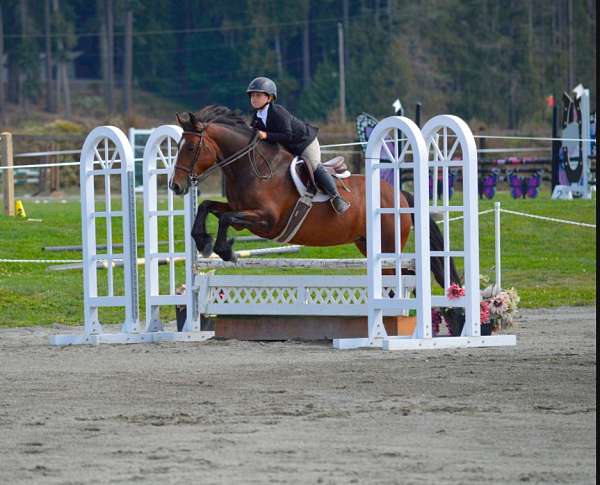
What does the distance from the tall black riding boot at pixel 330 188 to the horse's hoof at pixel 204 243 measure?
3.54 ft

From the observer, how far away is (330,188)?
38.6 feet

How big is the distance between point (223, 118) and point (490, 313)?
113 inches

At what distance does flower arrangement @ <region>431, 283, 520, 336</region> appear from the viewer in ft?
38.5

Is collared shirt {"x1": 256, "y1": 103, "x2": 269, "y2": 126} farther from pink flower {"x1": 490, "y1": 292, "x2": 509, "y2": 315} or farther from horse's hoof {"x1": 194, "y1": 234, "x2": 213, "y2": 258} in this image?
pink flower {"x1": 490, "y1": 292, "x2": 509, "y2": 315}

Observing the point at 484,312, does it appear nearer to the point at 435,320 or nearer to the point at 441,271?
the point at 435,320

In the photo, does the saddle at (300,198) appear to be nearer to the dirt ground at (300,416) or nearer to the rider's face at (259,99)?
the rider's face at (259,99)

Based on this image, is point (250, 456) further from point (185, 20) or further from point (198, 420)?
point (185, 20)

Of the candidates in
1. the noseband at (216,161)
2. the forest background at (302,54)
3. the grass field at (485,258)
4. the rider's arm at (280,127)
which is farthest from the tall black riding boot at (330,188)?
the forest background at (302,54)

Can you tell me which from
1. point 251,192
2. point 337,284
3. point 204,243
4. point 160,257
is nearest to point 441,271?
point 337,284

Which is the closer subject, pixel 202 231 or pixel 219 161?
pixel 202 231

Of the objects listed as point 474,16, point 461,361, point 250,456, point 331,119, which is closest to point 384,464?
point 250,456

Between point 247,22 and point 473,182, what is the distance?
5830 cm

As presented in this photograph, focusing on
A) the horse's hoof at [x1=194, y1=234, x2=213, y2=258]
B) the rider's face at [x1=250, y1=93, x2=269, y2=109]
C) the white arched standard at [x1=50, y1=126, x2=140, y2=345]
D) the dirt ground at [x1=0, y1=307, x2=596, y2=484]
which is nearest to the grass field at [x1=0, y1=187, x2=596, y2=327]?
the white arched standard at [x1=50, y1=126, x2=140, y2=345]

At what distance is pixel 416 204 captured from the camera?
436 inches
